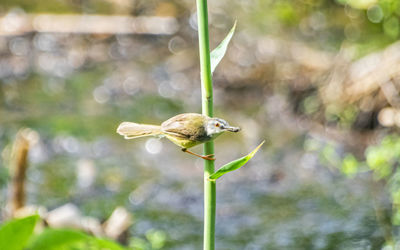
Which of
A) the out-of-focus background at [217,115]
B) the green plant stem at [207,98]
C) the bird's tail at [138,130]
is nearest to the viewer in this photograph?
the green plant stem at [207,98]

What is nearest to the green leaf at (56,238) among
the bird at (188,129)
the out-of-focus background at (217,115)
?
the bird at (188,129)

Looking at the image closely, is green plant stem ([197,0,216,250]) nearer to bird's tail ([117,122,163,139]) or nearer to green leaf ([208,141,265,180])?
green leaf ([208,141,265,180])

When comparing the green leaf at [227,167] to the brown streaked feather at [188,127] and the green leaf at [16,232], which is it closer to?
the brown streaked feather at [188,127]

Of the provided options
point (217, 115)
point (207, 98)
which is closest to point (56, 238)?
point (207, 98)

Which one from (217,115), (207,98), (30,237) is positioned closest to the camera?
(207,98)

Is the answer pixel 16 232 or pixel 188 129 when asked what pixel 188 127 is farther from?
pixel 16 232

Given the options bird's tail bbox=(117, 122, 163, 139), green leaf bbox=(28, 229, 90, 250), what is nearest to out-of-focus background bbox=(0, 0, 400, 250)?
bird's tail bbox=(117, 122, 163, 139)

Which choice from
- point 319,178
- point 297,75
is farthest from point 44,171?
point 297,75
